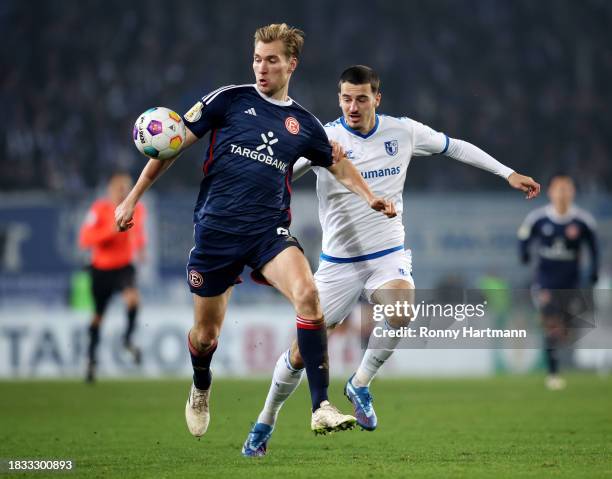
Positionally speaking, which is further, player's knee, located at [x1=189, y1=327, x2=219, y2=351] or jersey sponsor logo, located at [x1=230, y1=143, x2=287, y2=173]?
player's knee, located at [x1=189, y1=327, x2=219, y2=351]

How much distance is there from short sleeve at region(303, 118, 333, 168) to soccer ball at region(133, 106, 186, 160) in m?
0.78

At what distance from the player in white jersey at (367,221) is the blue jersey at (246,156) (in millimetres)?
746

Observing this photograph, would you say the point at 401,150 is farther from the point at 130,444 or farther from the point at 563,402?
the point at 563,402

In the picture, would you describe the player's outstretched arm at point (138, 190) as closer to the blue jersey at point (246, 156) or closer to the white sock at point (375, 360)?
the blue jersey at point (246, 156)

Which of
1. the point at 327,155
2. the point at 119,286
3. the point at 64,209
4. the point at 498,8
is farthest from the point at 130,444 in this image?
the point at 498,8

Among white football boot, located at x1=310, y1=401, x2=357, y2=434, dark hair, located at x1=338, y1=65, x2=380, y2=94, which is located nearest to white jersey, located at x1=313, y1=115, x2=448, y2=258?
dark hair, located at x1=338, y1=65, x2=380, y2=94

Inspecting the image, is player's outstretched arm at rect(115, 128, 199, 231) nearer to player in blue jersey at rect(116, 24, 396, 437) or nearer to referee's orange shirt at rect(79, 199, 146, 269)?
player in blue jersey at rect(116, 24, 396, 437)

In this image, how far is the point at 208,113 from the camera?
20.7ft

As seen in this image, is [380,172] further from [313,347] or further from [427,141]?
[313,347]

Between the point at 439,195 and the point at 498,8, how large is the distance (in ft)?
27.1

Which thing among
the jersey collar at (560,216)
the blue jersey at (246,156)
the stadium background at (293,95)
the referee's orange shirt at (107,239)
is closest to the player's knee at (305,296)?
the blue jersey at (246,156)

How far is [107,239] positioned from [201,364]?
24.9 feet

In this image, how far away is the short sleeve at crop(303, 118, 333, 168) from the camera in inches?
258

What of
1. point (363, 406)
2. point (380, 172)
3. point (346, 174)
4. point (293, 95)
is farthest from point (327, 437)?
point (293, 95)
